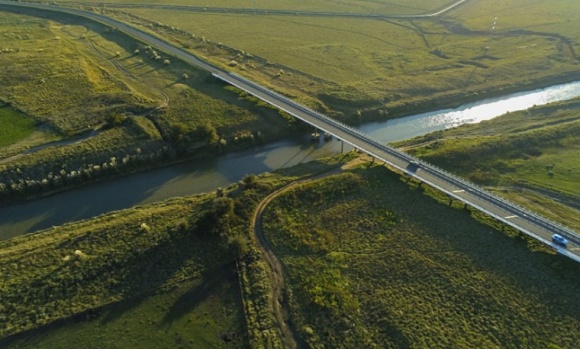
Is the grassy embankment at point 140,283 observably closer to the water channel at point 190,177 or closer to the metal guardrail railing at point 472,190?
the water channel at point 190,177

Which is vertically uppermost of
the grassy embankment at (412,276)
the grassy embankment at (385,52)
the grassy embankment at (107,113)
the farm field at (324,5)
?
the farm field at (324,5)

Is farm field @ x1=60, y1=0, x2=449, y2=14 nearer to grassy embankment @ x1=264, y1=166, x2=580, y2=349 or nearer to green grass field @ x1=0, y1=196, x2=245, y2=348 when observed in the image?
grassy embankment @ x1=264, y1=166, x2=580, y2=349

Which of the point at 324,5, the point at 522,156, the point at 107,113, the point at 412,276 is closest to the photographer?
the point at 412,276

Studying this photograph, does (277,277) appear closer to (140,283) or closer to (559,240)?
(140,283)

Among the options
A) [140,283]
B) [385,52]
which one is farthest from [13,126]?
[385,52]

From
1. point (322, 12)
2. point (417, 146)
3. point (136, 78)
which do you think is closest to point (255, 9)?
point (322, 12)

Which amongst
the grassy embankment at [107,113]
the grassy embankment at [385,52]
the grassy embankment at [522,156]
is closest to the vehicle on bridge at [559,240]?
the grassy embankment at [522,156]

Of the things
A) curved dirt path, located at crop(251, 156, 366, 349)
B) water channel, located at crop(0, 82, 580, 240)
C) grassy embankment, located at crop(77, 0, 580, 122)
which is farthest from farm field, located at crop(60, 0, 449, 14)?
curved dirt path, located at crop(251, 156, 366, 349)

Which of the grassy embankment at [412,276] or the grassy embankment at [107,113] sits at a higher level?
the grassy embankment at [107,113]
